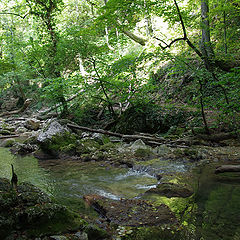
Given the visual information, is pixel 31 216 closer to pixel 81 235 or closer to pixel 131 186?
pixel 81 235

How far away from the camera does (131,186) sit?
163 inches

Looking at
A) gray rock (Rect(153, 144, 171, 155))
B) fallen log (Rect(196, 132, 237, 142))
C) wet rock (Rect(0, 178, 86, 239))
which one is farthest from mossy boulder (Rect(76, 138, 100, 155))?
wet rock (Rect(0, 178, 86, 239))

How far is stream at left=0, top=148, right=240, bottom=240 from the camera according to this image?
246cm

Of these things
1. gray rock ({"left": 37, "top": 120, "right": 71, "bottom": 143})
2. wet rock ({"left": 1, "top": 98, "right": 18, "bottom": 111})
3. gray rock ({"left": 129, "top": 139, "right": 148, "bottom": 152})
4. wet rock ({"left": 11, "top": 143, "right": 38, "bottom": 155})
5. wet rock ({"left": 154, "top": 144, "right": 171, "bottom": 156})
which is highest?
wet rock ({"left": 1, "top": 98, "right": 18, "bottom": 111})

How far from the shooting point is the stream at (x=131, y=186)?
2.46 m

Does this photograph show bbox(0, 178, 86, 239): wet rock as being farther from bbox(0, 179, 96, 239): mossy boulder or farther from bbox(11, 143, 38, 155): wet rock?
bbox(11, 143, 38, 155): wet rock

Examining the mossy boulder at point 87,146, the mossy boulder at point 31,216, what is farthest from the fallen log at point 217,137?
the mossy boulder at point 31,216

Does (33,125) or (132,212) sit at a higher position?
(33,125)

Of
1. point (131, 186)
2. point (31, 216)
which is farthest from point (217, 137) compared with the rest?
point (31, 216)

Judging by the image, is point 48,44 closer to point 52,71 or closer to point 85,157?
point 52,71

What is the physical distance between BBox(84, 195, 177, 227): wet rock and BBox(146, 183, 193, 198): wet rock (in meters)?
0.47

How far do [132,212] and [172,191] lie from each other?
37.6 inches

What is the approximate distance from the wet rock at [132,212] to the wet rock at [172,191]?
466 millimetres

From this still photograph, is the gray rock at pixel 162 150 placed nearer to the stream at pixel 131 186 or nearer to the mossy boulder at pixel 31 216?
the stream at pixel 131 186
